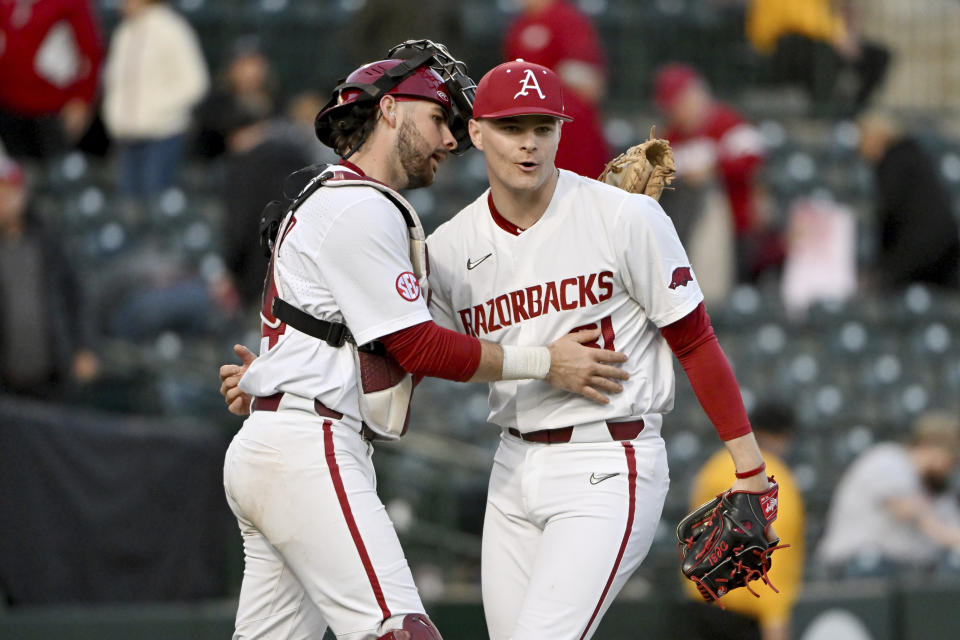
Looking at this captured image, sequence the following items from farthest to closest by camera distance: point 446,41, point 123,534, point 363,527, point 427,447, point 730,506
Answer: point 446,41 < point 427,447 < point 123,534 < point 730,506 < point 363,527

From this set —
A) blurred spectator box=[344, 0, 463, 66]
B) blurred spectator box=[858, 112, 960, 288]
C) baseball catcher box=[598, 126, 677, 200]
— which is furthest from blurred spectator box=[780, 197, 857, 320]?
baseball catcher box=[598, 126, 677, 200]

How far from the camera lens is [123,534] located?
7168mm

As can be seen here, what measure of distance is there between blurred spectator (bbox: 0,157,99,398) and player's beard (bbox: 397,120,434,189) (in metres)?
3.77

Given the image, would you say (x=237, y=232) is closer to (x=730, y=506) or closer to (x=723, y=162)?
(x=723, y=162)

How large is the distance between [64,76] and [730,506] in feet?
20.4

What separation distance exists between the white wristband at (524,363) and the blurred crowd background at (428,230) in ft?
9.15

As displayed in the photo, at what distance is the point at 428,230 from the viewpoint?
9.19 metres

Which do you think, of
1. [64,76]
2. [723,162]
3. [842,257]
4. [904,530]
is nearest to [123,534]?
[64,76]

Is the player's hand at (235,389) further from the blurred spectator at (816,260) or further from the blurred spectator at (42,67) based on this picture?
the blurred spectator at (816,260)

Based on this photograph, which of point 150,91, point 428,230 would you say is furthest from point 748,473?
point 150,91

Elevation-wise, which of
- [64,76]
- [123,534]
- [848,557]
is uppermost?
[64,76]

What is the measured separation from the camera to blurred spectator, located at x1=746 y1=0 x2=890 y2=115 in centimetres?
1100

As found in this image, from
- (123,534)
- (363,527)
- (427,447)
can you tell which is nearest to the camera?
(363,527)

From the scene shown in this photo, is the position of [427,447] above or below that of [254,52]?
below
